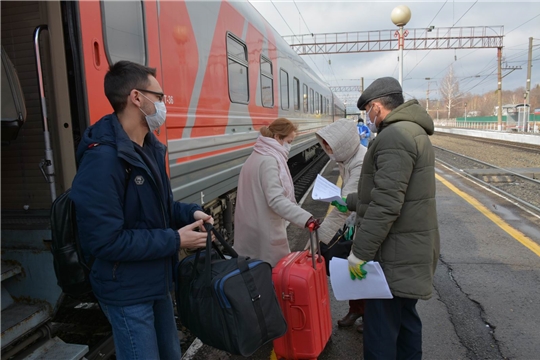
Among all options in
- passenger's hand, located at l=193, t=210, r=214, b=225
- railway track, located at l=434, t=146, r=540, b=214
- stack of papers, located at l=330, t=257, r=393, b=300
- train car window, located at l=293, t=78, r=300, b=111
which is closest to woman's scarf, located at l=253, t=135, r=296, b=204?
stack of papers, located at l=330, t=257, r=393, b=300

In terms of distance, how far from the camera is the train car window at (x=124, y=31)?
2.58 meters

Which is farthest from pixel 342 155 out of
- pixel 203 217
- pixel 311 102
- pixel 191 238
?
pixel 311 102

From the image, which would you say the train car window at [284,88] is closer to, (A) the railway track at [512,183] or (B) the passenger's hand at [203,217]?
(A) the railway track at [512,183]

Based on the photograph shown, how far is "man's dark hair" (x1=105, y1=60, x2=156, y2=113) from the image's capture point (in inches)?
70.6

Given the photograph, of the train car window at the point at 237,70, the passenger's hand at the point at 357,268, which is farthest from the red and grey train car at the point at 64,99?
the passenger's hand at the point at 357,268

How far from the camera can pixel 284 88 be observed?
26.6 ft

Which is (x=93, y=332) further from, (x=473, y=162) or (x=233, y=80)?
(x=473, y=162)

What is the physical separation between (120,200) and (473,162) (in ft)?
47.4

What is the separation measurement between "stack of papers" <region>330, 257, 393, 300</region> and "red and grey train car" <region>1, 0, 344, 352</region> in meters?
1.56

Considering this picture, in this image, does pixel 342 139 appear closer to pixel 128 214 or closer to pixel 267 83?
pixel 128 214

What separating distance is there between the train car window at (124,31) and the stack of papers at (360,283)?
74.8 inches

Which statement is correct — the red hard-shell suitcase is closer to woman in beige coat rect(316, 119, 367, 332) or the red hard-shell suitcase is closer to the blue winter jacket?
woman in beige coat rect(316, 119, 367, 332)

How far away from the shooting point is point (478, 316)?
352 centimetres

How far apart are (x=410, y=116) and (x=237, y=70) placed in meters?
3.08
